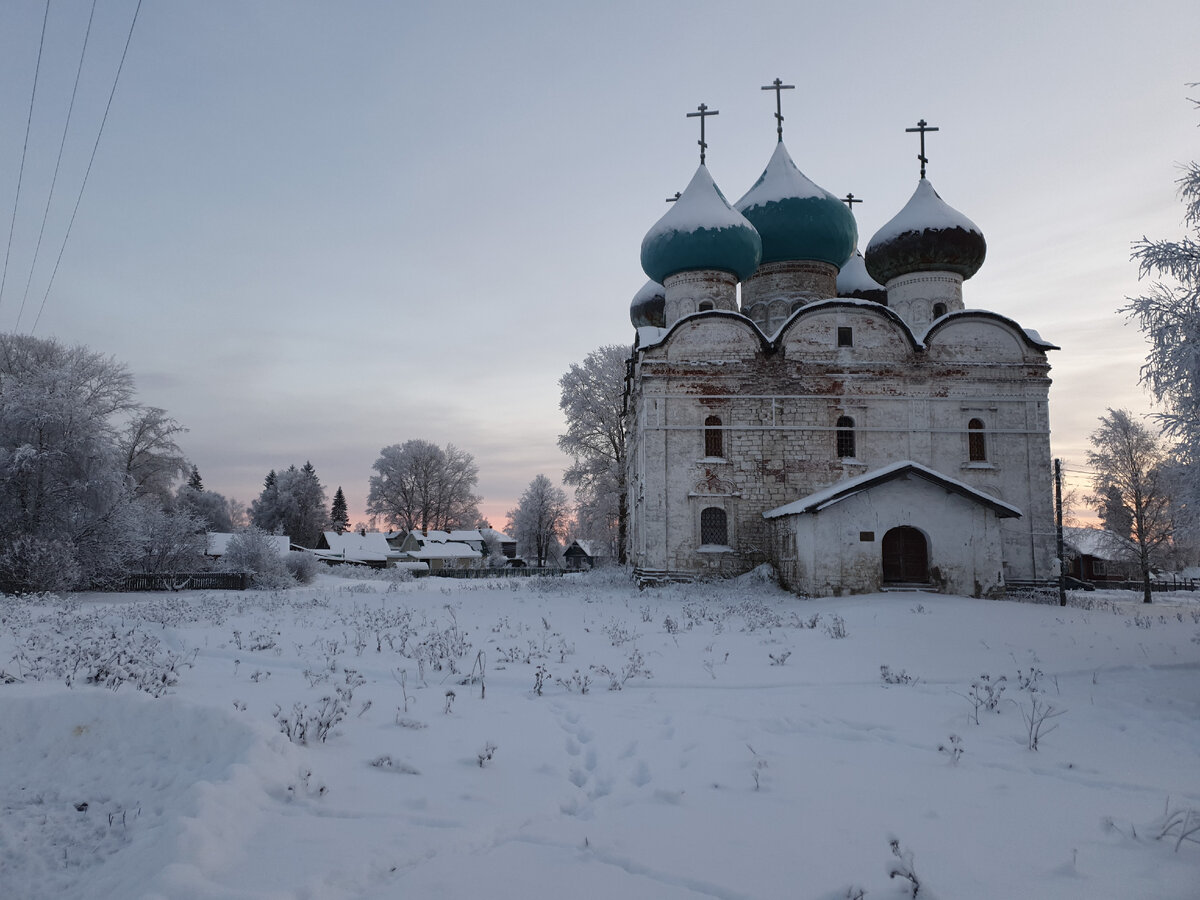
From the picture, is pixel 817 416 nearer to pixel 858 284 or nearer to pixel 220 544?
pixel 858 284

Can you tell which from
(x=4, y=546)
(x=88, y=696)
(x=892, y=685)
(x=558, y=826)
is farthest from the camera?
(x=4, y=546)

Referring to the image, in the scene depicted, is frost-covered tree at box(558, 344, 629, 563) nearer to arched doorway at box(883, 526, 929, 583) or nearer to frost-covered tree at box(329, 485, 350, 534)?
arched doorway at box(883, 526, 929, 583)

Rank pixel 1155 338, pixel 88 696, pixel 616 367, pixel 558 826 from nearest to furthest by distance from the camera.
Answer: pixel 558 826, pixel 88 696, pixel 1155 338, pixel 616 367

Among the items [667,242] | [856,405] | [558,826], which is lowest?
[558,826]

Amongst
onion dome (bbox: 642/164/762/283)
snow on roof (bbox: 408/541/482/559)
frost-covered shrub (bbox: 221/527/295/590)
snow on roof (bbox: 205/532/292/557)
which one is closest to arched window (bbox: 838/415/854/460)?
onion dome (bbox: 642/164/762/283)

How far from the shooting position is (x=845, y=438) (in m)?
21.2

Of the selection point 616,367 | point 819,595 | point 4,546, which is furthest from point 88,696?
point 616,367

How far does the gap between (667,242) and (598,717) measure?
62.6ft

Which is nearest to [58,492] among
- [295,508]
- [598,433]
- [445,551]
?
[598,433]

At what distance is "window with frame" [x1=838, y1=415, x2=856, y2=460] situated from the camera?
2097 centimetres

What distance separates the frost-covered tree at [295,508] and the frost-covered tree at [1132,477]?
172 feet

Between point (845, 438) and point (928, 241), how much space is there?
673 centimetres

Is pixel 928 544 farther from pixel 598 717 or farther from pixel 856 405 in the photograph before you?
pixel 598 717

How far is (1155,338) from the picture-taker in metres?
8.50
